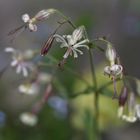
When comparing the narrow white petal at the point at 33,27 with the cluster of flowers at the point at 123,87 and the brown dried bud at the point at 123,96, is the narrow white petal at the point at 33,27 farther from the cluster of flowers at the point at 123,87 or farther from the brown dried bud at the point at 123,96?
the brown dried bud at the point at 123,96

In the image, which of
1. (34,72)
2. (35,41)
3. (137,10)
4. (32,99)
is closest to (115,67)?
(34,72)

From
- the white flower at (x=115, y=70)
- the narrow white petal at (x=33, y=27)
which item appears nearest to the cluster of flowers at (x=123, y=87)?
the white flower at (x=115, y=70)

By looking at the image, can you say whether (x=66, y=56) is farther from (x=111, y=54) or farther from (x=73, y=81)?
(x=73, y=81)

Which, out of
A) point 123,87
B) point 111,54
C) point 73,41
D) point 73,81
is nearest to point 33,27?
point 73,41

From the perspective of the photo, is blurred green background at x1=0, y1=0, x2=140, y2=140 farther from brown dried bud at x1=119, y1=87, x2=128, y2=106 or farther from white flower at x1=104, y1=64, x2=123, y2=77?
white flower at x1=104, y1=64, x2=123, y2=77

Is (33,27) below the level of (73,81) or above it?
above

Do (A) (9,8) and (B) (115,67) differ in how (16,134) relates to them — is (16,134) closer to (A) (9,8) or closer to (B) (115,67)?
(B) (115,67)

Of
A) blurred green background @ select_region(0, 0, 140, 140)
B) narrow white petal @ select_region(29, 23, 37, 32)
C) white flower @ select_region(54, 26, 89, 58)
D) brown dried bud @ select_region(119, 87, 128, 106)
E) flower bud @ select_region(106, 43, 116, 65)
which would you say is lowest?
blurred green background @ select_region(0, 0, 140, 140)

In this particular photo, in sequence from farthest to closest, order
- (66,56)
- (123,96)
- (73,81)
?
(73,81) → (123,96) → (66,56)

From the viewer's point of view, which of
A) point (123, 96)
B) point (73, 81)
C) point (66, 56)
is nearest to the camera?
point (66, 56)

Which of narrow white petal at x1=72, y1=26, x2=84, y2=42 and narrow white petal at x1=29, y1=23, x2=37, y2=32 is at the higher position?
narrow white petal at x1=29, y1=23, x2=37, y2=32

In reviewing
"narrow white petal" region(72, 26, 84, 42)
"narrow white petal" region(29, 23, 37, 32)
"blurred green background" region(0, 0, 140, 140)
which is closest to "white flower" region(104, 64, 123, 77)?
"narrow white petal" region(72, 26, 84, 42)
